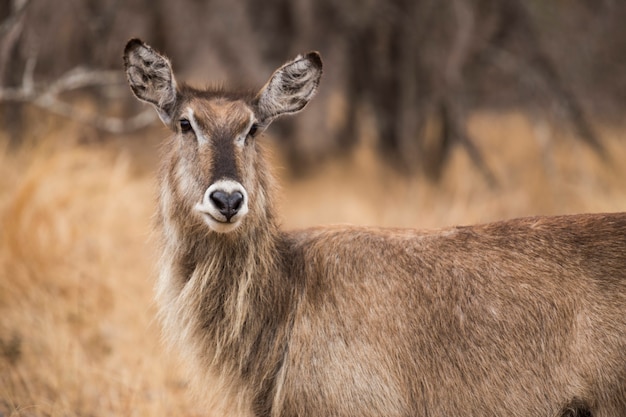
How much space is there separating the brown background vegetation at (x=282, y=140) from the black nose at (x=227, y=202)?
1.29m

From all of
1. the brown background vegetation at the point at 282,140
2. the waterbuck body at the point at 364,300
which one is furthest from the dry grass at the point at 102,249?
the waterbuck body at the point at 364,300

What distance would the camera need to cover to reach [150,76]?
454 centimetres

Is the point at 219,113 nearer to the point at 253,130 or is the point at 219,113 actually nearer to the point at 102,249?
the point at 253,130

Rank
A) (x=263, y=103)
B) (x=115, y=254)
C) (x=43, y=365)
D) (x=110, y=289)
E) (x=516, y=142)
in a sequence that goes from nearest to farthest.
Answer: (x=263, y=103) → (x=43, y=365) → (x=110, y=289) → (x=115, y=254) → (x=516, y=142)

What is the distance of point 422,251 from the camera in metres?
4.16

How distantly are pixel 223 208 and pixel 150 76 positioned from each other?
3.73 feet

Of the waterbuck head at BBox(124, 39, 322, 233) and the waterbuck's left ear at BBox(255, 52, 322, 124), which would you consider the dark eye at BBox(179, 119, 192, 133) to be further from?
the waterbuck's left ear at BBox(255, 52, 322, 124)

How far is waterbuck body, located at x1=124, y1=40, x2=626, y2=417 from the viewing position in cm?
381

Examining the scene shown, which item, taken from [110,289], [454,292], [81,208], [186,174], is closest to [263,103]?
[186,174]

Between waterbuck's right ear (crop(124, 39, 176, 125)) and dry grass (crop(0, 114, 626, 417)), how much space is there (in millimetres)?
841

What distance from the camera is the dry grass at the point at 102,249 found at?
18.9 ft

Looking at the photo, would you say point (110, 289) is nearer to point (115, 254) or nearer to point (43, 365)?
point (115, 254)

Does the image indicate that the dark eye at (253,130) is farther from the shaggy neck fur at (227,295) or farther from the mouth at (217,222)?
the mouth at (217,222)

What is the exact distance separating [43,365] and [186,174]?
2597 millimetres
